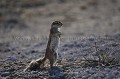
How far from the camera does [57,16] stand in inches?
771

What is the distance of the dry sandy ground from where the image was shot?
8039mm

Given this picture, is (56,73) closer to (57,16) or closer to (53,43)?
(53,43)

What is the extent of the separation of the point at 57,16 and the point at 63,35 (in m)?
4.19

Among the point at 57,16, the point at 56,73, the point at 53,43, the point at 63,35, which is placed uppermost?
the point at 57,16

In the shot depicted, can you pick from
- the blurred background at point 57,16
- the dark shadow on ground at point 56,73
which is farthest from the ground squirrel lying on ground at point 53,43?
the blurred background at point 57,16

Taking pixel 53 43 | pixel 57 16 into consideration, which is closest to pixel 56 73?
pixel 53 43

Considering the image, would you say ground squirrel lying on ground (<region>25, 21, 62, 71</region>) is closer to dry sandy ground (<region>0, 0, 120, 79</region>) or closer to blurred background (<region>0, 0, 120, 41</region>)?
dry sandy ground (<region>0, 0, 120, 79</region>)

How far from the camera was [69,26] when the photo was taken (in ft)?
58.8

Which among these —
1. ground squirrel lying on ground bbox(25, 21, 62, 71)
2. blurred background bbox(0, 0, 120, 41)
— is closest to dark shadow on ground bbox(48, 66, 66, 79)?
ground squirrel lying on ground bbox(25, 21, 62, 71)

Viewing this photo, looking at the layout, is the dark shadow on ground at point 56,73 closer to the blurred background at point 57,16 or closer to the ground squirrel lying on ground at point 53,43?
the ground squirrel lying on ground at point 53,43

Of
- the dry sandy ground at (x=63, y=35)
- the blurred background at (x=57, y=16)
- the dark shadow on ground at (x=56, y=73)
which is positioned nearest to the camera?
the dark shadow on ground at (x=56, y=73)

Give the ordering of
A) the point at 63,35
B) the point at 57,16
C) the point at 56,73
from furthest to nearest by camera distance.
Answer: the point at 57,16, the point at 63,35, the point at 56,73

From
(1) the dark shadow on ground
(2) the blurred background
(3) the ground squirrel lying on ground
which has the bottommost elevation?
(1) the dark shadow on ground

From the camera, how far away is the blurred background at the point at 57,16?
56.2ft
